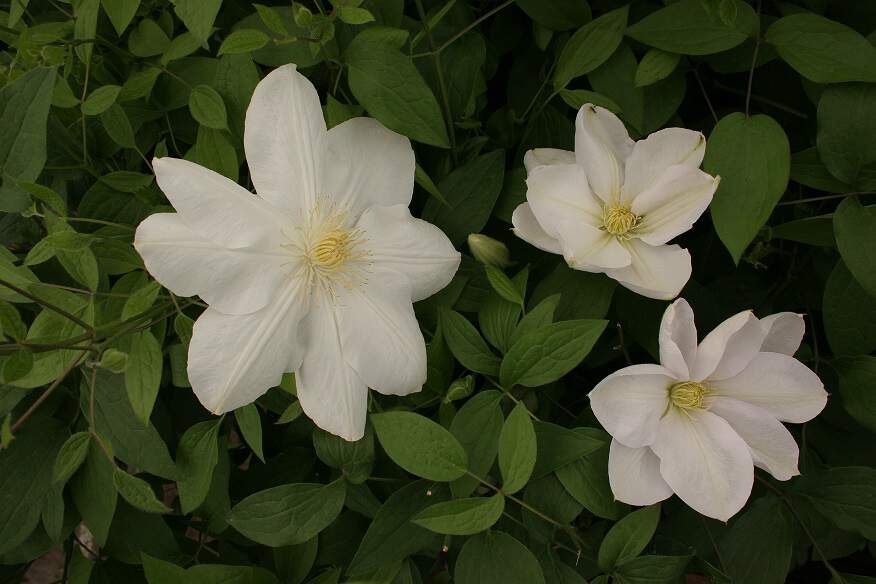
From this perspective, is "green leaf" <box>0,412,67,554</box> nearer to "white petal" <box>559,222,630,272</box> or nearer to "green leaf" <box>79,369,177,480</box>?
"green leaf" <box>79,369,177,480</box>

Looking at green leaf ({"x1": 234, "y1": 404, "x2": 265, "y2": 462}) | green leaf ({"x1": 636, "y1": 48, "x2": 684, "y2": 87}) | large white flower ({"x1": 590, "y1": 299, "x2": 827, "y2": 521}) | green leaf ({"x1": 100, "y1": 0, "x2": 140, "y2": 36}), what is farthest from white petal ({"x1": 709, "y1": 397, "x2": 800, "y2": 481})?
green leaf ({"x1": 100, "y1": 0, "x2": 140, "y2": 36})

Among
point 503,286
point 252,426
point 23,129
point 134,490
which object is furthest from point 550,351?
point 23,129

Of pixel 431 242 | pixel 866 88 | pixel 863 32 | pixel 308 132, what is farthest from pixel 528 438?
pixel 863 32

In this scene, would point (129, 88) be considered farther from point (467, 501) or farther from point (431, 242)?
point (467, 501)

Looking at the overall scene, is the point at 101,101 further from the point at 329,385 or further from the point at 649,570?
the point at 649,570

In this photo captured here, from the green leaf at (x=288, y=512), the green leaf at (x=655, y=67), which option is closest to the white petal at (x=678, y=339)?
the green leaf at (x=655, y=67)
